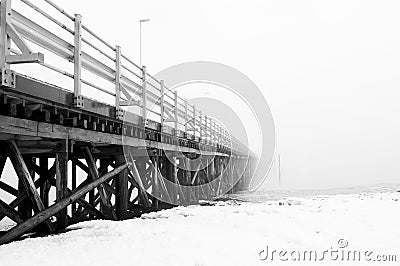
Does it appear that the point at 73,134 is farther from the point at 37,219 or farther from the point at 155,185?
the point at 155,185

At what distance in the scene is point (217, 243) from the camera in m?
5.57

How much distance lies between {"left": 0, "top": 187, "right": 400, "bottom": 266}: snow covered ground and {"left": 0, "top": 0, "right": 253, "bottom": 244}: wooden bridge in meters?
0.78

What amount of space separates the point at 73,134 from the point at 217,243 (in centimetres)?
303

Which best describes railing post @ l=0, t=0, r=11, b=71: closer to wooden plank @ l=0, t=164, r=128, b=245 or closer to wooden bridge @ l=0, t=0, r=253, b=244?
wooden bridge @ l=0, t=0, r=253, b=244

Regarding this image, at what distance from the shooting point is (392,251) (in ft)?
19.2

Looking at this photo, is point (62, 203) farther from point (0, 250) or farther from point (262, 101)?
point (262, 101)

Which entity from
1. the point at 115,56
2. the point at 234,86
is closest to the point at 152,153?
the point at 115,56

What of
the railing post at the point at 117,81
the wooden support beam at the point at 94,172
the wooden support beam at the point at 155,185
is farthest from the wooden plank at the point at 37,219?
the wooden support beam at the point at 155,185

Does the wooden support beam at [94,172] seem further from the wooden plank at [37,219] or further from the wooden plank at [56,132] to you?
the wooden plank at [37,219]

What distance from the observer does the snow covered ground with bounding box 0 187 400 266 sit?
479cm

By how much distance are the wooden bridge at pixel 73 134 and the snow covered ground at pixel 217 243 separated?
779 millimetres

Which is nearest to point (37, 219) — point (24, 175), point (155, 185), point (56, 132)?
point (24, 175)

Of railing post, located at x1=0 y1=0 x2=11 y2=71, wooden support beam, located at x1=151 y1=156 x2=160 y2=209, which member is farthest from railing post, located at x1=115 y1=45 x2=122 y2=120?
wooden support beam, located at x1=151 y1=156 x2=160 y2=209

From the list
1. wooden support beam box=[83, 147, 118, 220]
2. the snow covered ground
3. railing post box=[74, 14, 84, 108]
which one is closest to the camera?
the snow covered ground
